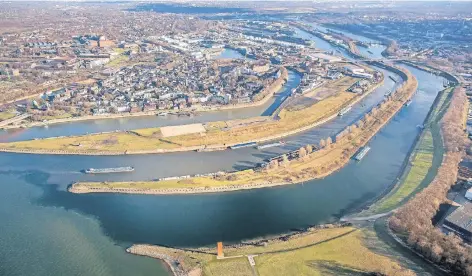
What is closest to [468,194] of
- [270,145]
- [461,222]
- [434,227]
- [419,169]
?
[461,222]

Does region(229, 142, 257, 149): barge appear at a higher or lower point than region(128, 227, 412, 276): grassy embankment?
higher

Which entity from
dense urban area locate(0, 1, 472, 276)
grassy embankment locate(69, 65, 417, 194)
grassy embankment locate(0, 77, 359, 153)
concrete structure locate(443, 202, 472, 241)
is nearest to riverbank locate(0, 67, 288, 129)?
dense urban area locate(0, 1, 472, 276)

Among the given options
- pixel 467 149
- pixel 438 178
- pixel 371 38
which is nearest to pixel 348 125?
pixel 467 149

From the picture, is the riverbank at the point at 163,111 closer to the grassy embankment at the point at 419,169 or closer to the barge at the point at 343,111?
the barge at the point at 343,111

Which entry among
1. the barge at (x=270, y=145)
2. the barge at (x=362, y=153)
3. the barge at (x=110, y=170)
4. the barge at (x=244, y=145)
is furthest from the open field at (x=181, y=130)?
the barge at (x=362, y=153)

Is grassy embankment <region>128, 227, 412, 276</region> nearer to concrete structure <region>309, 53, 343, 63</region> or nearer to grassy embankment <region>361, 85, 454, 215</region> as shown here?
grassy embankment <region>361, 85, 454, 215</region>
